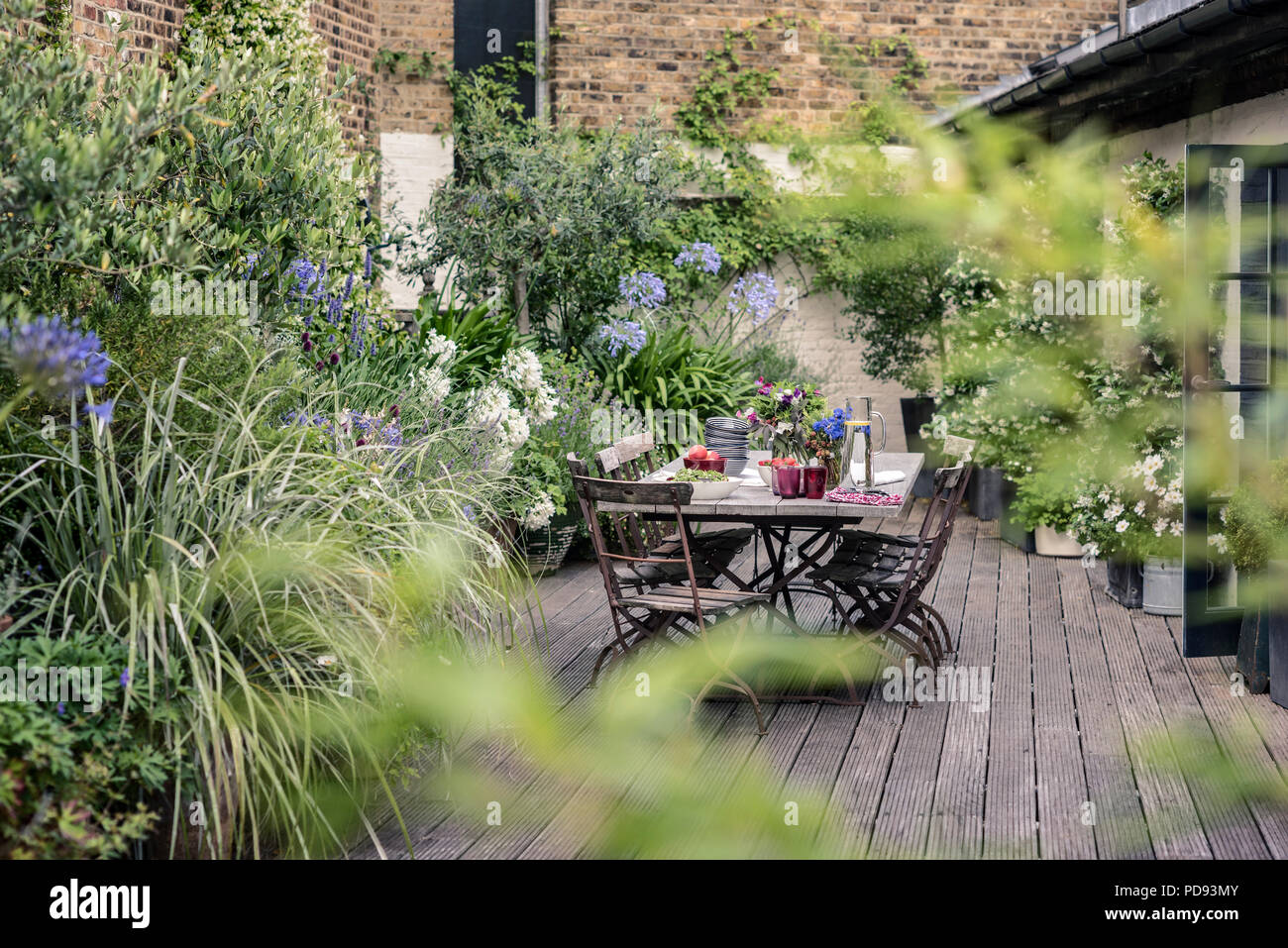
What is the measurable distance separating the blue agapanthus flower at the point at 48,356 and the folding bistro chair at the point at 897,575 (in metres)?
3.06

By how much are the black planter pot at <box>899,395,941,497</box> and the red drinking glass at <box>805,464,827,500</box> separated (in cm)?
484

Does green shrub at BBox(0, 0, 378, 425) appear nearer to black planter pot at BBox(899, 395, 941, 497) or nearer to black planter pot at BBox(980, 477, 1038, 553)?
black planter pot at BBox(980, 477, 1038, 553)

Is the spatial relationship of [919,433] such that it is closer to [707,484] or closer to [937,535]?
[937,535]

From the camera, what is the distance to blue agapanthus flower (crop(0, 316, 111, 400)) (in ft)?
8.30

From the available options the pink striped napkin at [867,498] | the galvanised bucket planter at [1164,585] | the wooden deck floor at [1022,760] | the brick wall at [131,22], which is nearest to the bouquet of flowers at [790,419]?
the pink striped napkin at [867,498]

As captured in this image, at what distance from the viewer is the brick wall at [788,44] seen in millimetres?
10859

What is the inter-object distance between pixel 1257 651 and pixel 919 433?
4.95 meters

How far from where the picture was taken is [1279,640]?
465cm

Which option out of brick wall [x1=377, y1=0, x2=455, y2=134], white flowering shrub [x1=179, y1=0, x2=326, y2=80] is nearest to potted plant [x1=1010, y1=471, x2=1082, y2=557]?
white flowering shrub [x1=179, y1=0, x2=326, y2=80]

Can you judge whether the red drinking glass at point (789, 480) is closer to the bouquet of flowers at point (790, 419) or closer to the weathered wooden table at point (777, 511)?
the weathered wooden table at point (777, 511)

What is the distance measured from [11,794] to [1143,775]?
3.26 metres

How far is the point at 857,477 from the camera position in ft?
17.5

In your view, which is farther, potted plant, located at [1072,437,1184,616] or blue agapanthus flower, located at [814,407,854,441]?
potted plant, located at [1072,437,1184,616]

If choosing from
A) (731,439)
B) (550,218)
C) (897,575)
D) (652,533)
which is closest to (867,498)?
(897,575)
